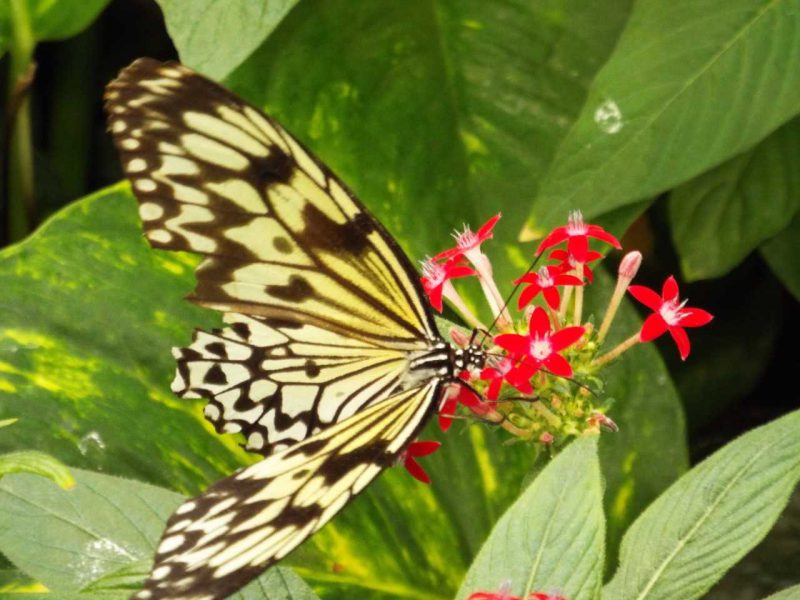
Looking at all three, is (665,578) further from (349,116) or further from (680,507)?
(349,116)

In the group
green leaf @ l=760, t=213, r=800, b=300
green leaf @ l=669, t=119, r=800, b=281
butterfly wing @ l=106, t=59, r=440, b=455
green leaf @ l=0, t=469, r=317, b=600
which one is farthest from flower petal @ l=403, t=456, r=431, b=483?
green leaf @ l=760, t=213, r=800, b=300

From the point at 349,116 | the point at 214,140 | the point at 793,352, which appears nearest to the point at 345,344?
the point at 214,140

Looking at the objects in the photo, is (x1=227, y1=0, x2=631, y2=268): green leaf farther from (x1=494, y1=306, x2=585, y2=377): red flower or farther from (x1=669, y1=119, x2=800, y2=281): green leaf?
(x1=494, y1=306, x2=585, y2=377): red flower

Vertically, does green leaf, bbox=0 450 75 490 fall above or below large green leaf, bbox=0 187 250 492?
above

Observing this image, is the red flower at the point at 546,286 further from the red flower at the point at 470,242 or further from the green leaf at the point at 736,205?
the green leaf at the point at 736,205

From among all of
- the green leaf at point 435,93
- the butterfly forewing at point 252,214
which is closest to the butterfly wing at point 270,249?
the butterfly forewing at point 252,214

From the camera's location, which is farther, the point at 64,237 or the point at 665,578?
the point at 64,237

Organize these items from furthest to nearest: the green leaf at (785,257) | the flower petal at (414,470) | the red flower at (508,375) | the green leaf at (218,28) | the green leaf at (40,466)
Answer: the green leaf at (785,257)
the green leaf at (218,28)
the flower petal at (414,470)
the red flower at (508,375)
the green leaf at (40,466)
